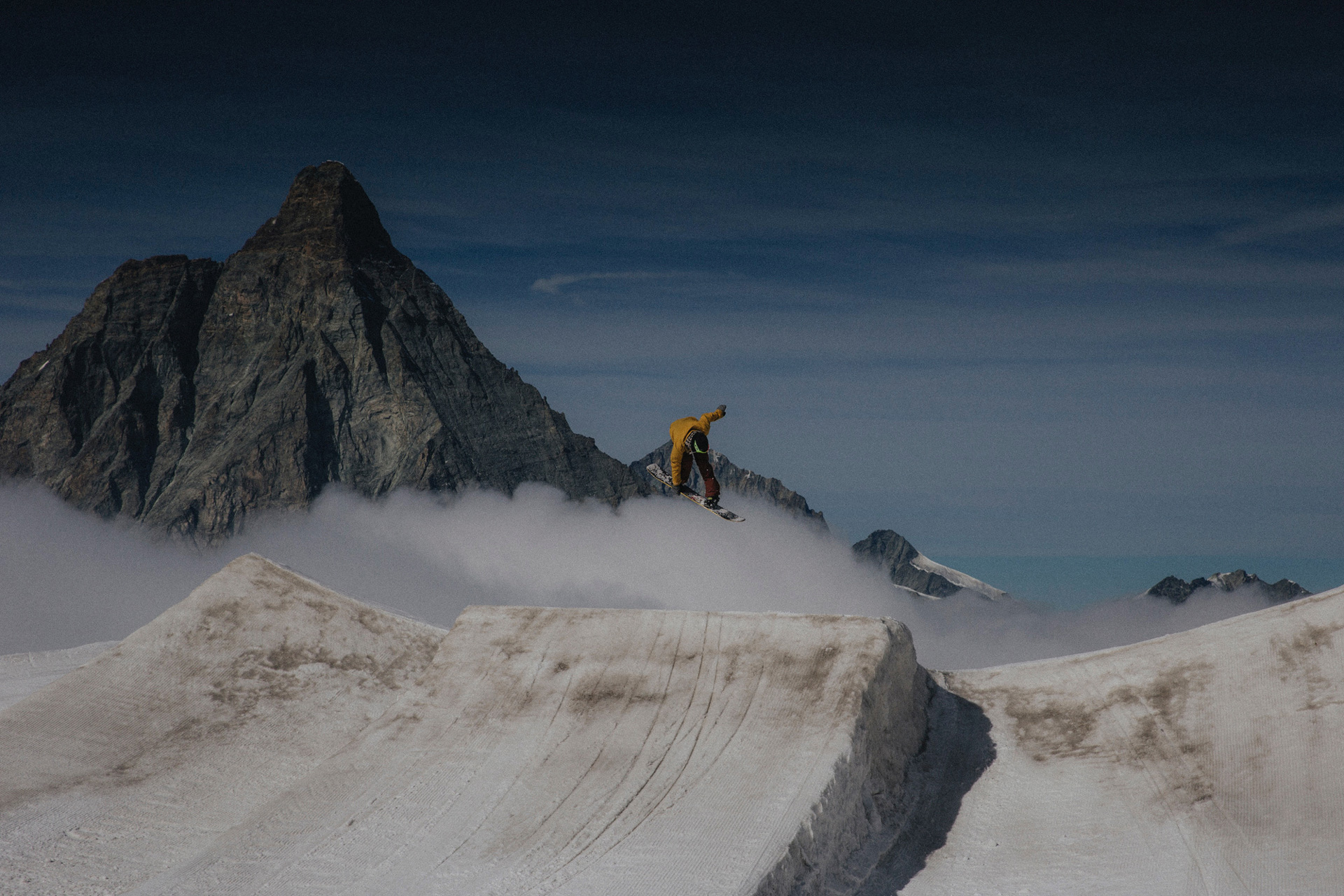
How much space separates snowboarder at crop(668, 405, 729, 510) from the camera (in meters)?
21.8

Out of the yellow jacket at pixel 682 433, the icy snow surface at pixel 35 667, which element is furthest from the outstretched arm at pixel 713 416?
the icy snow surface at pixel 35 667

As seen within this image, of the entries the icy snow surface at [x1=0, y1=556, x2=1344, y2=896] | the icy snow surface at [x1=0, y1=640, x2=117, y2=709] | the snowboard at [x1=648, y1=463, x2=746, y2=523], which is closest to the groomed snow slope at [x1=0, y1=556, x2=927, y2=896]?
the icy snow surface at [x1=0, y1=556, x2=1344, y2=896]

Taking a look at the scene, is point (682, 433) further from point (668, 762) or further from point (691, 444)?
point (668, 762)

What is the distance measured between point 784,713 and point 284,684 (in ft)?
35.5

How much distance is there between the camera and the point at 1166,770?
61.2ft

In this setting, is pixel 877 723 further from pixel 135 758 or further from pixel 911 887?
pixel 135 758

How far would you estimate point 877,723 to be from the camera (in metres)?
19.5

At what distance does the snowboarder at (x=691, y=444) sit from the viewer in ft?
71.6

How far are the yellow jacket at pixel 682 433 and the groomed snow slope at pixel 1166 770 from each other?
6.97m

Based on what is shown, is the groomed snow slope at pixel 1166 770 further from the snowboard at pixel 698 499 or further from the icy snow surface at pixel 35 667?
the icy snow surface at pixel 35 667

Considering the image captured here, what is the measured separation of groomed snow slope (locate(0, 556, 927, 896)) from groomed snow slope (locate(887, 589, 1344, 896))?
1.63m

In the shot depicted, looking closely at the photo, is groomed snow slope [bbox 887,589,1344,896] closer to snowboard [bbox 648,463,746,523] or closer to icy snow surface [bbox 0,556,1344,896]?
icy snow surface [bbox 0,556,1344,896]

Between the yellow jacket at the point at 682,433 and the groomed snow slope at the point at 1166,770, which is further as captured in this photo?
the yellow jacket at the point at 682,433

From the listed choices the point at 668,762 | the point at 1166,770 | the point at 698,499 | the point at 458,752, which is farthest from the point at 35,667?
the point at 1166,770
